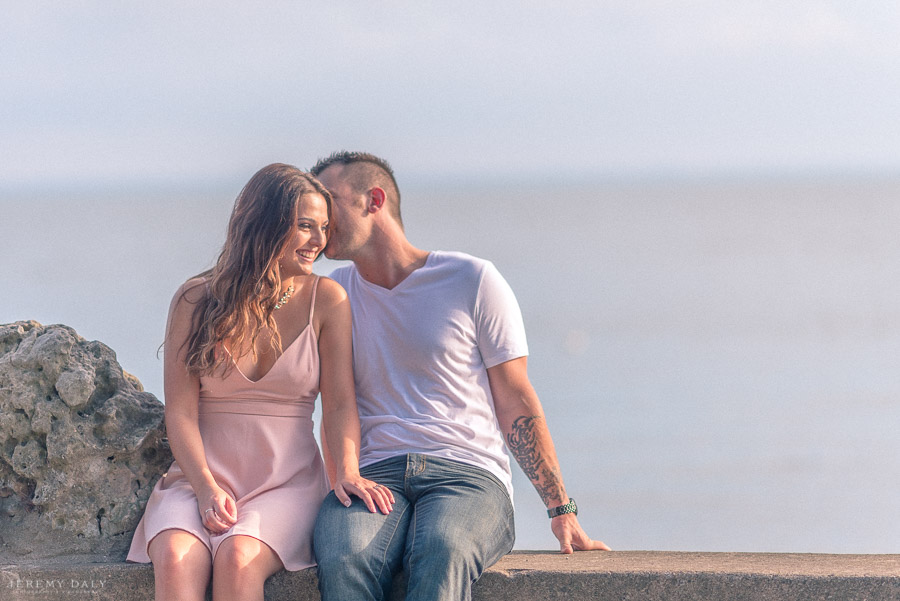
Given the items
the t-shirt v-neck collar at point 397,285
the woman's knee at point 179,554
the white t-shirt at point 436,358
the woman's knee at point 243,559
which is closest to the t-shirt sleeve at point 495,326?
the white t-shirt at point 436,358

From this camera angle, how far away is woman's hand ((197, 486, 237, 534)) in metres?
2.86

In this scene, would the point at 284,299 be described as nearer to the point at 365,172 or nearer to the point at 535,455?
the point at 365,172

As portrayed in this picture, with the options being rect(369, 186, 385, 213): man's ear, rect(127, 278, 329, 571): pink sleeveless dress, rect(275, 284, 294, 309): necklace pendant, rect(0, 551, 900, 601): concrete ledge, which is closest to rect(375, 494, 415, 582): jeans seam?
rect(0, 551, 900, 601): concrete ledge

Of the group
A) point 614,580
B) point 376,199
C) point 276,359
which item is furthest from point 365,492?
point 376,199

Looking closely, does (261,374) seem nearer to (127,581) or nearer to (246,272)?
(246,272)

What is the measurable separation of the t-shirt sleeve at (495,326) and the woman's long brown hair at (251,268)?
0.72 m

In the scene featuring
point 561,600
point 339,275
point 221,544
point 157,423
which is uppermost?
point 339,275

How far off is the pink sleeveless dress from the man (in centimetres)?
12

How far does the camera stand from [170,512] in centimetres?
293

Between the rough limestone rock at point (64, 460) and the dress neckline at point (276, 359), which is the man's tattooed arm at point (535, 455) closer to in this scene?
the dress neckline at point (276, 359)

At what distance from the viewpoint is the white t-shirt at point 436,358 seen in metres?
3.30

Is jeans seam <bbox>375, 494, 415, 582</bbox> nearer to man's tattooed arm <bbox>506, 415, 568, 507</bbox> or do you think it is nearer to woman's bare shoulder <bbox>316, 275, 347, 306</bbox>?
man's tattooed arm <bbox>506, 415, 568, 507</bbox>

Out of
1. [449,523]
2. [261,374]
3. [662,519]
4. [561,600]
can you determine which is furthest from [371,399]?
[662,519]

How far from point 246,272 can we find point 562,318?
45.4 feet
